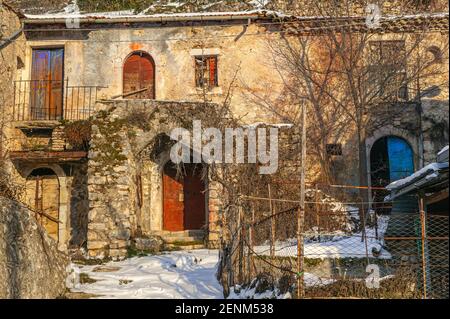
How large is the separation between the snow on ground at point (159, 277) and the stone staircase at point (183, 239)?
2.51 ft

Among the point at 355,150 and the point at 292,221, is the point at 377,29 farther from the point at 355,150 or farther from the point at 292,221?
the point at 292,221

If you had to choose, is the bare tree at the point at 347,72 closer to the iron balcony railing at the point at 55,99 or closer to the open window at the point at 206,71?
the open window at the point at 206,71

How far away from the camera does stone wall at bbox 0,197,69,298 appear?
23.1ft

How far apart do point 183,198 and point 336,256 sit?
5.52 metres

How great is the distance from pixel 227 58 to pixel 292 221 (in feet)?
20.5

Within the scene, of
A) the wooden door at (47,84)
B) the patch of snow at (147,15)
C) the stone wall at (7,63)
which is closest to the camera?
the stone wall at (7,63)

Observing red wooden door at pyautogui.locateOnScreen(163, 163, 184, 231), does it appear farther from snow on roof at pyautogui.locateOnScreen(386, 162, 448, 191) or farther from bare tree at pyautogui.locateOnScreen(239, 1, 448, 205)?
snow on roof at pyautogui.locateOnScreen(386, 162, 448, 191)

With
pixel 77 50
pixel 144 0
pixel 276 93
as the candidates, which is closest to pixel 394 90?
pixel 276 93

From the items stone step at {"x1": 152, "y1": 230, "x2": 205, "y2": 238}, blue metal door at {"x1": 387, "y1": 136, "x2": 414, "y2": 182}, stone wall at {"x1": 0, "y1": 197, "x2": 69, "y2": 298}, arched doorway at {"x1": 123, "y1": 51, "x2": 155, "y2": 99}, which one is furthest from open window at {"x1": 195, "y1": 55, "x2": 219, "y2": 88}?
stone wall at {"x1": 0, "y1": 197, "x2": 69, "y2": 298}

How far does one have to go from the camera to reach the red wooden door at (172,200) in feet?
46.2

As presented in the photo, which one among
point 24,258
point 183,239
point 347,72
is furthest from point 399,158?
point 24,258

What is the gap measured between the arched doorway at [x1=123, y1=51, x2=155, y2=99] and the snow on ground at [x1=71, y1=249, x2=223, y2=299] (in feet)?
20.4

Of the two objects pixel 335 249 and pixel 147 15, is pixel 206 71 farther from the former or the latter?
pixel 335 249

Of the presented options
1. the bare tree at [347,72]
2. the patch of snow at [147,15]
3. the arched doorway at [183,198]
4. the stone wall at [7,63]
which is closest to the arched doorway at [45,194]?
the stone wall at [7,63]
